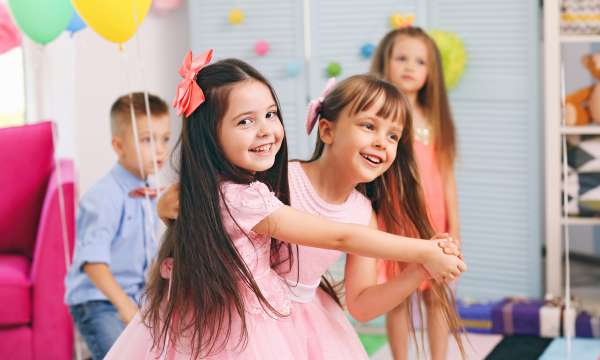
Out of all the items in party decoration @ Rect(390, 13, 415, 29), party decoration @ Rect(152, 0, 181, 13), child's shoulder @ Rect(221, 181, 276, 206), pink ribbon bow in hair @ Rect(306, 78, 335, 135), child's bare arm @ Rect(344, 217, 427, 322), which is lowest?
child's bare arm @ Rect(344, 217, 427, 322)

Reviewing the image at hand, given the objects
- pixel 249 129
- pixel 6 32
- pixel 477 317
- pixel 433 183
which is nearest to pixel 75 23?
pixel 6 32

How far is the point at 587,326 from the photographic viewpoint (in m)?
3.69

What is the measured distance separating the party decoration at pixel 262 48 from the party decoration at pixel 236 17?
0.12 m

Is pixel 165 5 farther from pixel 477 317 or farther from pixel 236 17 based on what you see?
pixel 477 317

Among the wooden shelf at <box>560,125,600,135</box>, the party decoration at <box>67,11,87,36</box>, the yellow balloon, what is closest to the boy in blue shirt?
the yellow balloon

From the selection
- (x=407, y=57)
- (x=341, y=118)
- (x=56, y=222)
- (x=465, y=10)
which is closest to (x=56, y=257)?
(x=56, y=222)

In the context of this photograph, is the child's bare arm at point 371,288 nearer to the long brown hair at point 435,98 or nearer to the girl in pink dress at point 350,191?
the girl in pink dress at point 350,191

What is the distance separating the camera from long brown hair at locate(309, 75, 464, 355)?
221 cm

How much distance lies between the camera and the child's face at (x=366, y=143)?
2.15 meters

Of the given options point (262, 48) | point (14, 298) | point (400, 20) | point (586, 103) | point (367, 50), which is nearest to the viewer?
point (14, 298)

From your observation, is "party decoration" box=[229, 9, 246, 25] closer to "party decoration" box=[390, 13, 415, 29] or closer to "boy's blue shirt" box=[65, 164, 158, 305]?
"party decoration" box=[390, 13, 415, 29]

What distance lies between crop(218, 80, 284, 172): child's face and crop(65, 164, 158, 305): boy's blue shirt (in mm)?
981

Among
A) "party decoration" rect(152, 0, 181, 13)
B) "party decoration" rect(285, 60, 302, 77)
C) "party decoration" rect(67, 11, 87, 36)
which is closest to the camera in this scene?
"party decoration" rect(67, 11, 87, 36)

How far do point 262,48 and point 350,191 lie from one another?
6.94 ft
